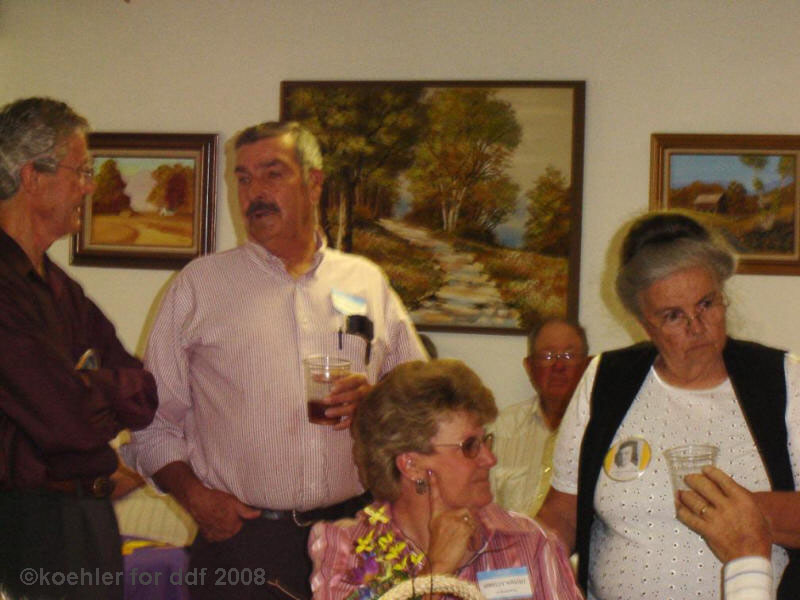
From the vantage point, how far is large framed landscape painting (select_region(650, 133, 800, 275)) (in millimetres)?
4520

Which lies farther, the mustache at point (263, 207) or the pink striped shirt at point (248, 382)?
the mustache at point (263, 207)

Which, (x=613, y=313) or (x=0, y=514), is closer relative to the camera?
(x=0, y=514)

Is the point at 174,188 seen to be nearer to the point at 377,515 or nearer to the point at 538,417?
the point at 538,417

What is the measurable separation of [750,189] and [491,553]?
2.89 m

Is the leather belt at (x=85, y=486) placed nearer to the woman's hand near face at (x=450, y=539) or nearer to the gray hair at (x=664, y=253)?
the woman's hand near face at (x=450, y=539)

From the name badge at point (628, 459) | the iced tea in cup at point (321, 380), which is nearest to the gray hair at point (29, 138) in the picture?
the iced tea in cup at point (321, 380)

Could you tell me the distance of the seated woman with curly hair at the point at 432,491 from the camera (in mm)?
2246

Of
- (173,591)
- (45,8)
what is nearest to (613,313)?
(173,591)

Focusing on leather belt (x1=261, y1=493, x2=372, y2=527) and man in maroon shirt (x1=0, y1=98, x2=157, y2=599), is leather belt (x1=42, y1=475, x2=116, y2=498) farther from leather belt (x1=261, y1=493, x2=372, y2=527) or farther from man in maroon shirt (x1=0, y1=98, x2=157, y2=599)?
leather belt (x1=261, y1=493, x2=372, y2=527)

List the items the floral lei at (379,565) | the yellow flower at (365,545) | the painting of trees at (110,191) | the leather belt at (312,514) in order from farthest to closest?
1. the painting of trees at (110,191)
2. the leather belt at (312,514)
3. the yellow flower at (365,545)
4. the floral lei at (379,565)

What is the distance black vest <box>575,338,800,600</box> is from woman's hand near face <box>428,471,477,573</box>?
0.38 metres

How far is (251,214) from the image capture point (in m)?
3.08

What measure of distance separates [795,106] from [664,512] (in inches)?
116

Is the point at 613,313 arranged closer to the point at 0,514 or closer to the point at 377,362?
the point at 377,362
